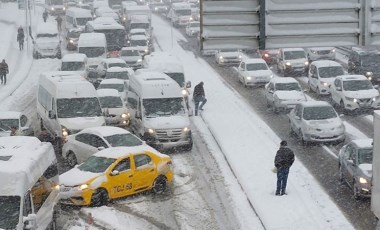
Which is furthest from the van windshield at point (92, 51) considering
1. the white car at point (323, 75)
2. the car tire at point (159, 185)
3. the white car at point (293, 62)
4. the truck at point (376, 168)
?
the truck at point (376, 168)

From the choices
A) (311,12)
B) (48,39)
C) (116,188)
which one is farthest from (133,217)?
(48,39)

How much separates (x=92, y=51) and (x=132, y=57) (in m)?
3.01

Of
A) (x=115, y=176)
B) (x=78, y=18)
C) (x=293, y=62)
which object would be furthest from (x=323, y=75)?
(x=78, y=18)

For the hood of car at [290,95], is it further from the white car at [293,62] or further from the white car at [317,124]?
the white car at [293,62]

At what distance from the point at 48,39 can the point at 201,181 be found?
33556mm

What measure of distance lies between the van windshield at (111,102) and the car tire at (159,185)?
411 inches

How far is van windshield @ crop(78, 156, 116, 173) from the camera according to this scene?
21203 millimetres

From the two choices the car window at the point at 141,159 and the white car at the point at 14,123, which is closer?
the car window at the point at 141,159

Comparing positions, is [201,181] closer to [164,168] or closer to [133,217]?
[164,168]

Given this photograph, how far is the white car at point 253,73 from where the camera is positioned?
1639 inches

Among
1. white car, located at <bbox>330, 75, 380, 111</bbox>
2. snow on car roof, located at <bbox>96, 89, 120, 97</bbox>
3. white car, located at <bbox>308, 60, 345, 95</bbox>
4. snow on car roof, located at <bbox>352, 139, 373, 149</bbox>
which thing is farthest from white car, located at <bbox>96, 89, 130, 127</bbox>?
snow on car roof, located at <bbox>352, 139, 373, 149</bbox>

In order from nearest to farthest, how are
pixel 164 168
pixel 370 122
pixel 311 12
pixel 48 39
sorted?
1. pixel 311 12
2. pixel 164 168
3. pixel 370 122
4. pixel 48 39

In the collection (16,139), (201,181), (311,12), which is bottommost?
(201,181)

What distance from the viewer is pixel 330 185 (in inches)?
891
